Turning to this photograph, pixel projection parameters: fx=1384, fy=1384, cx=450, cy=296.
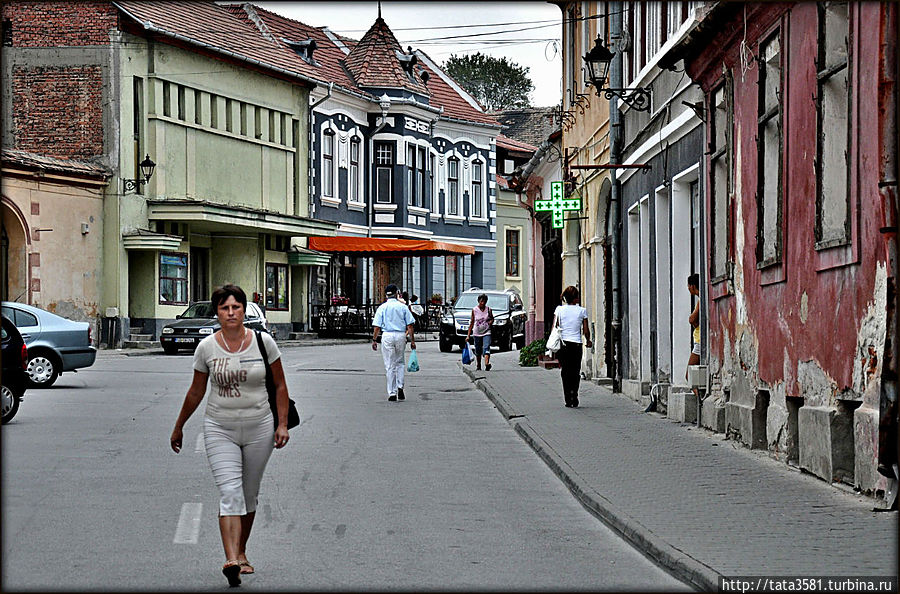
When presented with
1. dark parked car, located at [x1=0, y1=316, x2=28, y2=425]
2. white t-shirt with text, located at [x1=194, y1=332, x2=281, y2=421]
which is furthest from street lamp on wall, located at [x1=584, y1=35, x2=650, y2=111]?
white t-shirt with text, located at [x1=194, y1=332, x2=281, y2=421]

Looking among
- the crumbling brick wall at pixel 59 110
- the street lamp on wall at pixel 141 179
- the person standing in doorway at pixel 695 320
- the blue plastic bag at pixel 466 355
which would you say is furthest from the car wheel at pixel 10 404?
the crumbling brick wall at pixel 59 110

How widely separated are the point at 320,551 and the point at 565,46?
2456 cm

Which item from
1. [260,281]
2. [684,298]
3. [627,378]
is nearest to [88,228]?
[260,281]

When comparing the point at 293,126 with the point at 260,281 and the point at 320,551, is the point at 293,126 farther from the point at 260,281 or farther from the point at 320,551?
the point at 320,551

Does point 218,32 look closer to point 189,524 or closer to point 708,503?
point 189,524

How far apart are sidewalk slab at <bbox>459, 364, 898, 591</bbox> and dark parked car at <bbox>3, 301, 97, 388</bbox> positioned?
9.11 m

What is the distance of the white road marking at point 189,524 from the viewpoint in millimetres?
9220

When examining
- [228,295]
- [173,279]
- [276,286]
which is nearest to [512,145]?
[276,286]

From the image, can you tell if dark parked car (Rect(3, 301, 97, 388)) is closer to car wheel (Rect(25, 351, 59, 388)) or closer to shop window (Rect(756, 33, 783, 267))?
car wheel (Rect(25, 351, 59, 388))

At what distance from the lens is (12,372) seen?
57.4ft

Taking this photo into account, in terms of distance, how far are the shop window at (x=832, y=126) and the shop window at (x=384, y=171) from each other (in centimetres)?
4465

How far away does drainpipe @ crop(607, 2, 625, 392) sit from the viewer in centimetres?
2331

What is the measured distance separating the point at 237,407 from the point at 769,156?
294 inches

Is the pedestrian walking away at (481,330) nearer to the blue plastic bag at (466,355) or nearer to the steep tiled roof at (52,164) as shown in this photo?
the blue plastic bag at (466,355)
